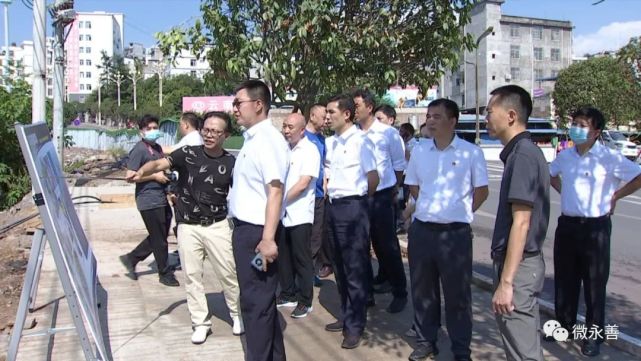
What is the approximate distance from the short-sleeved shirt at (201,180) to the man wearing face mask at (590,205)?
2.60 meters

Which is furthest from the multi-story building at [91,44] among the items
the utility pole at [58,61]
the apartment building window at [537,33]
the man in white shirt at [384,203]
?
the man in white shirt at [384,203]

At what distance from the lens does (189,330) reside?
16.0 ft

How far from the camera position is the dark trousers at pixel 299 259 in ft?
16.6

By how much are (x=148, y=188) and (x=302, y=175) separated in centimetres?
205

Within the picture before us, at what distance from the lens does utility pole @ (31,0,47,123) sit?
12.1 meters

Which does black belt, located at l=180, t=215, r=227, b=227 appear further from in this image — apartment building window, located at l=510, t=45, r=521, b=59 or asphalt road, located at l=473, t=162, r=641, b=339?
apartment building window, located at l=510, t=45, r=521, b=59

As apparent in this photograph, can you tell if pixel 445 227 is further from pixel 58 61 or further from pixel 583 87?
pixel 583 87

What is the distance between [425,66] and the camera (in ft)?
20.1

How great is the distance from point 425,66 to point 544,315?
8.99 ft

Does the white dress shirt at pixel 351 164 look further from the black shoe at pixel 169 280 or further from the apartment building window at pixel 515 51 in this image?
the apartment building window at pixel 515 51

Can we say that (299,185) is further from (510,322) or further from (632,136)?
(632,136)

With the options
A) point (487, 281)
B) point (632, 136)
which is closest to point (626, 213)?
point (487, 281)

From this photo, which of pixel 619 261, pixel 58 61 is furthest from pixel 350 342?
pixel 58 61

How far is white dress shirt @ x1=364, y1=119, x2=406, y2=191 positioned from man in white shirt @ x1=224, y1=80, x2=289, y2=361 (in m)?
1.57
